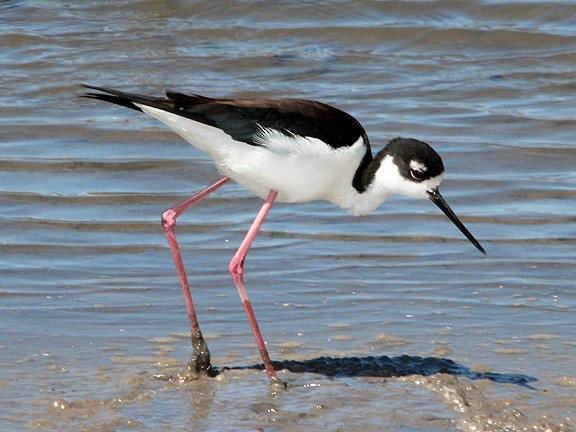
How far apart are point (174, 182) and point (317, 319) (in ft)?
9.13

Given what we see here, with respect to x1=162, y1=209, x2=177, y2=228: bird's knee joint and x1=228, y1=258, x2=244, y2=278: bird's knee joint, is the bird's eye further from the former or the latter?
x1=162, y1=209, x2=177, y2=228: bird's knee joint

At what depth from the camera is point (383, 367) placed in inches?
216

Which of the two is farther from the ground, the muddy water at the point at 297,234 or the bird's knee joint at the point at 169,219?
the bird's knee joint at the point at 169,219

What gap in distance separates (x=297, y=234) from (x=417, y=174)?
1.86 m

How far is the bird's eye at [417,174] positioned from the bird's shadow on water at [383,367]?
2.79 feet

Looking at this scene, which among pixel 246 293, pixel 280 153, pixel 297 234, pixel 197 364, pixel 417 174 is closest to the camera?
pixel 197 364

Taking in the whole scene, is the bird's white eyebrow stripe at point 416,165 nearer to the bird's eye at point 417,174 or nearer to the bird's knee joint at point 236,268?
the bird's eye at point 417,174

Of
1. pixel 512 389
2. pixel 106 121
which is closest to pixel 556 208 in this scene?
pixel 512 389

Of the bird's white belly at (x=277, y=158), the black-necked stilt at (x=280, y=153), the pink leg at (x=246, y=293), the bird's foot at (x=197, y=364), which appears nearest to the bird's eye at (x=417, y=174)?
the black-necked stilt at (x=280, y=153)

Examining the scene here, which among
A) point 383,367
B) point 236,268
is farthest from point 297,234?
point 383,367

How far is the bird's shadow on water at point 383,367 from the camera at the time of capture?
5395 millimetres

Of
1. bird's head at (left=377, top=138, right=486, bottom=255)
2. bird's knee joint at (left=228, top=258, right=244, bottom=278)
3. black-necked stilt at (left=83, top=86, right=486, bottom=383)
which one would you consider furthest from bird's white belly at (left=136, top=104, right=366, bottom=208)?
bird's knee joint at (left=228, top=258, right=244, bottom=278)

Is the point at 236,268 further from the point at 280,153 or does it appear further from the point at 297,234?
the point at 297,234

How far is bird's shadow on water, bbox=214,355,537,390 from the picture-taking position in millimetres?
5395
